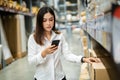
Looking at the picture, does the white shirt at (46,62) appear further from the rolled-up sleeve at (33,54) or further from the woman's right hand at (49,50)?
the woman's right hand at (49,50)

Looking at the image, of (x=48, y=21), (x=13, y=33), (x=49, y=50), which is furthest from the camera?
(x=13, y=33)

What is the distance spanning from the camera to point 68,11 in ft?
55.3

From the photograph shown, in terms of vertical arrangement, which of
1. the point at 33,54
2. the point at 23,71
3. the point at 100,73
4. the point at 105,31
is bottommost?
Answer: the point at 23,71

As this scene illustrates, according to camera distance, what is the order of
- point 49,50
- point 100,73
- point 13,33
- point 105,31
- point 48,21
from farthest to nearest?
point 13,33, point 48,21, point 49,50, point 100,73, point 105,31

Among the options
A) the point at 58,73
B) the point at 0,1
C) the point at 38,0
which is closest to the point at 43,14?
the point at 58,73

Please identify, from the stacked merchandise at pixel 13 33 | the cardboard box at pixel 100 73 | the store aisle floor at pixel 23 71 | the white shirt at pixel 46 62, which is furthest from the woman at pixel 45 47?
the stacked merchandise at pixel 13 33

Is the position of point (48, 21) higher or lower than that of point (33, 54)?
higher

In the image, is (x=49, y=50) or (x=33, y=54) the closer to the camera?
(x=49, y=50)

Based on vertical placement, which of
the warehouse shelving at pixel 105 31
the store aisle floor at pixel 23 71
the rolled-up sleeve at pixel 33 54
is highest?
the warehouse shelving at pixel 105 31

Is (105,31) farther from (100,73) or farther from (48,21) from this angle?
(48,21)

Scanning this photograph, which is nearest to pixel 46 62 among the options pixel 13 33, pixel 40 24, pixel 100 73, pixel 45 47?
pixel 45 47

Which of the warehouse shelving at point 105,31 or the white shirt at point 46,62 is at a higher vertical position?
the warehouse shelving at point 105,31

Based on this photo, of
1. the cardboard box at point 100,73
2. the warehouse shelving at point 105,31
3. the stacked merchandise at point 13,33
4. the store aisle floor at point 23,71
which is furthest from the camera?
the stacked merchandise at point 13,33

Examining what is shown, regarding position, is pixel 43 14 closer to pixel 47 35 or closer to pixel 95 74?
pixel 47 35
